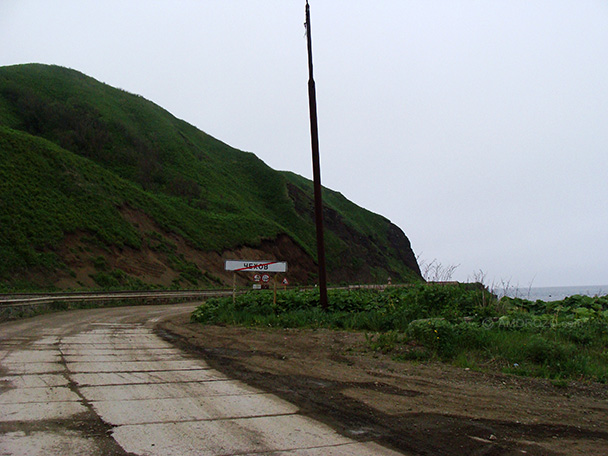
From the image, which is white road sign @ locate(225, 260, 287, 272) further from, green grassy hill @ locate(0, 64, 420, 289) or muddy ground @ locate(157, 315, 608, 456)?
muddy ground @ locate(157, 315, 608, 456)

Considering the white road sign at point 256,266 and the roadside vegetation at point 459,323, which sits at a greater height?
the white road sign at point 256,266

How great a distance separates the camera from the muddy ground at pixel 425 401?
5039mm

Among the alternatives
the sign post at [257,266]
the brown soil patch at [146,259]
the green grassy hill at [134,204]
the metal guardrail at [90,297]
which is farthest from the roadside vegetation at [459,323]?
the brown soil patch at [146,259]

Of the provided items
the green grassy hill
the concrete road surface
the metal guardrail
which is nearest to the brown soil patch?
the green grassy hill

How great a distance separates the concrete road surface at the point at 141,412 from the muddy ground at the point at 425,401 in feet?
1.48

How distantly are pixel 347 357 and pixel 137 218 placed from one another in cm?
4350

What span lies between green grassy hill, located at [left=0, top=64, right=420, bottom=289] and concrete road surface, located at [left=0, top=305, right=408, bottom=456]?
13.8 metres

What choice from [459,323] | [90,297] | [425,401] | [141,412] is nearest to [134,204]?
[90,297]

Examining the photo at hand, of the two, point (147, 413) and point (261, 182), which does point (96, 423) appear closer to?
point (147, 413)

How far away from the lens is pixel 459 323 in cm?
1034

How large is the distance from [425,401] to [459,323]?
420 centimetres

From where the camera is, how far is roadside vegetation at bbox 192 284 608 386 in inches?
344

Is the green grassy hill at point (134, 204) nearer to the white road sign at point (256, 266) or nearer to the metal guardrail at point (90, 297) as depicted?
the white road sign at point (256, 266)

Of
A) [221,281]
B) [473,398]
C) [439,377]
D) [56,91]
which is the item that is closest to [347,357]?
[439,377]
